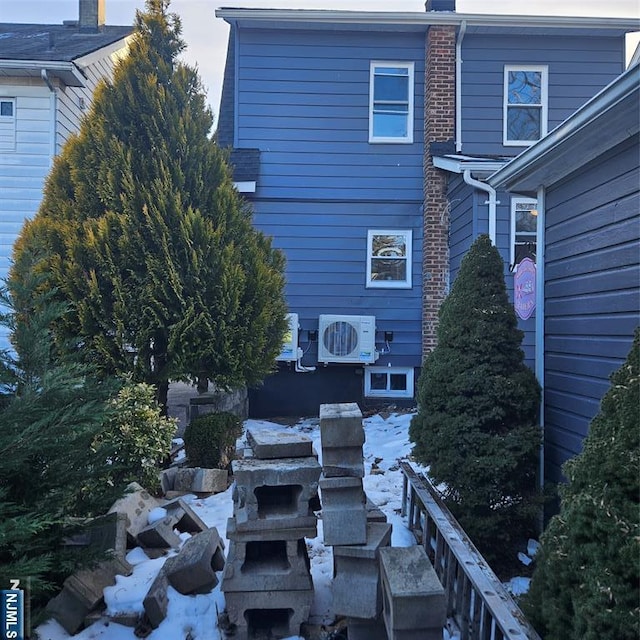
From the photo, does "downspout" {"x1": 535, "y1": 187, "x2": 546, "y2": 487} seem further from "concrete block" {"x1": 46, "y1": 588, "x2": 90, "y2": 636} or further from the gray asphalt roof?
the gray asphalt roof

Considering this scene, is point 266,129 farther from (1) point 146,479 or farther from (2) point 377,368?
(1) point 146,479

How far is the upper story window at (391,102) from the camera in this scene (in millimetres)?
9906

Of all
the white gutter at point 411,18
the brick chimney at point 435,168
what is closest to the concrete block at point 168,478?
the brick chimney at point 435,168

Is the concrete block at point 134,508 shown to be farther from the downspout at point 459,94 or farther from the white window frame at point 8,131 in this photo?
the downspout at point 459,94

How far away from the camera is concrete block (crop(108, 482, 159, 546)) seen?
4129 mm

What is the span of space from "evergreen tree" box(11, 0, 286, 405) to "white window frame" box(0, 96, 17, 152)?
3.98 metres

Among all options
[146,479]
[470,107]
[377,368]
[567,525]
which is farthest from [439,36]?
[567,525]

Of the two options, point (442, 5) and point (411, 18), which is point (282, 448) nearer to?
point (411, 18)

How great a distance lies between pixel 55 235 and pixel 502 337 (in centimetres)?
427

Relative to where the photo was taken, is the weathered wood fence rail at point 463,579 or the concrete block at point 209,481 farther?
the concrete block at point 209,481

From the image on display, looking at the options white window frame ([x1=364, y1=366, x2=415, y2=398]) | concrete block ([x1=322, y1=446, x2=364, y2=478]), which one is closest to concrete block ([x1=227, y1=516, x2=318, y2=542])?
concrete block ([x1=322, y1=446, x2=364, y2=478])

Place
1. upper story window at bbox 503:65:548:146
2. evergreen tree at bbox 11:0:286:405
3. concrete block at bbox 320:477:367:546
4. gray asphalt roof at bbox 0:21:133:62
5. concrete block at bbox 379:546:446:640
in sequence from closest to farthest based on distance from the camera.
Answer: concrete block at bbox 379:546:446:640 → concrete block at bbox 320:477:367:546 → evergreen tree at bbox 11:0:286:405 → gray asphalt roof at bbox 0:21:133:62 → upper story window at bbox 503:65:548:146

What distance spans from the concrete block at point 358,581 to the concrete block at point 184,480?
8.40ft

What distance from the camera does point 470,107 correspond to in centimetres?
975
